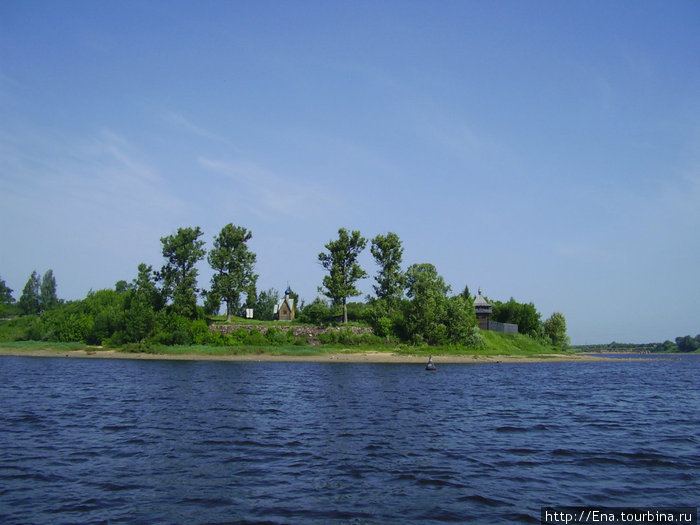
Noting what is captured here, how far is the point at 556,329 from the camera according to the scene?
12400 centimetres

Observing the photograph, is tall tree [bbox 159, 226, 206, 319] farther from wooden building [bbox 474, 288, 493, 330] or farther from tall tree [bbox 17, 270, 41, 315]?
tall tree [bbox 17, 270, 41, 315]

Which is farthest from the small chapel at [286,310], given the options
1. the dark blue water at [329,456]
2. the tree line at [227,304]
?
the dark blue water at [329,456]

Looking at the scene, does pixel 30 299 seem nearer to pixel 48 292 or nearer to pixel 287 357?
pixel 48 292

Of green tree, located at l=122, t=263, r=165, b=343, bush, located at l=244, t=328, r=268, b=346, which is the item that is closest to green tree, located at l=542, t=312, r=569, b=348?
bush, located at l=244, t=328, r=268, b=346

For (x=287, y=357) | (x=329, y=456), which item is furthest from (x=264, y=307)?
(x=329, y=456)

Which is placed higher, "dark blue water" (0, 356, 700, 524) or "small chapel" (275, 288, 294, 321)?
"small chapel" (275, 288, 294, 321)

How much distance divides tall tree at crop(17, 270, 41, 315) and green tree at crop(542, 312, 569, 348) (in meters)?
142

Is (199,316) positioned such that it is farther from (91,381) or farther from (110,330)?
(91,381)

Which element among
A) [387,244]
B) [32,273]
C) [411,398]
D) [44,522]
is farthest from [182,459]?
[32,273]

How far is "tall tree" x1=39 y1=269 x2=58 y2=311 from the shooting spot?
14886cm

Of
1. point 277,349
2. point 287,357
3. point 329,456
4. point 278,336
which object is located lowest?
point 287,357

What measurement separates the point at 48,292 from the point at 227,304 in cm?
9289

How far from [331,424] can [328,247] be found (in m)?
69.9

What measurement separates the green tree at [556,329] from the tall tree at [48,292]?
137m
